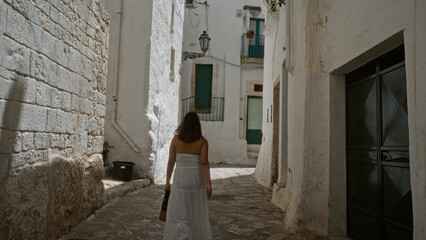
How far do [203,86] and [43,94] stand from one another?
12835mm

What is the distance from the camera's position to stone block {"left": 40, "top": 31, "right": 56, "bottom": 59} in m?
3.35

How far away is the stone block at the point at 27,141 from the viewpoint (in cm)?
305

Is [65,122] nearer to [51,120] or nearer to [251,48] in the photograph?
[51,120]

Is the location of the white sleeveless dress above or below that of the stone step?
above

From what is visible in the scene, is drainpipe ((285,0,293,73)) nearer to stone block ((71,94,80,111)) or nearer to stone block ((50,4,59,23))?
stone block ((71,94,80,111))

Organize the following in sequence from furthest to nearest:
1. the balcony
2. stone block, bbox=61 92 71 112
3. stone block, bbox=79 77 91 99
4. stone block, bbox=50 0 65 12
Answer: the balcony, stone block, bbox=79 77 91 99, stone block, bbox=61 92 71 112, stone block, bbox=50 0 65 12

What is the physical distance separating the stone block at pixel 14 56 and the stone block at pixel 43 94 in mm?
266

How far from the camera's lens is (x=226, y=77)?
16.1 meters

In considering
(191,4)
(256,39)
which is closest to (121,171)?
(191,4)

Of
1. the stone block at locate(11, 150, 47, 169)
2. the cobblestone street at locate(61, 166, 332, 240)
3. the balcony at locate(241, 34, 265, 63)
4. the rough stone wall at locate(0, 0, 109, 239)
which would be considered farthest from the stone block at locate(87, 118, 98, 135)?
the balcony at locate(241, 34, 265, 63)

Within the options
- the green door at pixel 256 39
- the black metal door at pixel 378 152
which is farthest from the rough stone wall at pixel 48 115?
the green door at pixel 256 39

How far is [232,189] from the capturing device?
7.96m

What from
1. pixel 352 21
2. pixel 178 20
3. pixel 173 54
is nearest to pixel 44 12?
pixel 352 21

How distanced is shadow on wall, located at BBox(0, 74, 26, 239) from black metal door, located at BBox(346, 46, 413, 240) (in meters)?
3.16
